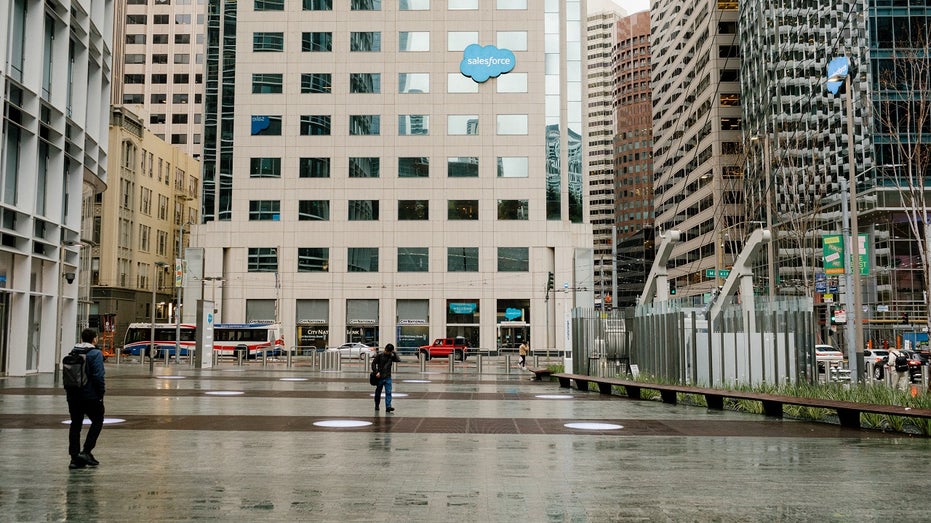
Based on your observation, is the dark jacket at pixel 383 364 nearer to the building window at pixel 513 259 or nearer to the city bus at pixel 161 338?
the city bus at pixel 161 338

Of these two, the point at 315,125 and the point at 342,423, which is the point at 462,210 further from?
the point at 342,423

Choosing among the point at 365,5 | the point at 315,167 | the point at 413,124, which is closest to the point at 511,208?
the point at 413,124

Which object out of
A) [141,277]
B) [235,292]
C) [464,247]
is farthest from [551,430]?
[141,277]

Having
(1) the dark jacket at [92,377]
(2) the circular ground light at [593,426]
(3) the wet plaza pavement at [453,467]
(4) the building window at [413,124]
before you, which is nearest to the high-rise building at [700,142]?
(4) the building window at [413,124]

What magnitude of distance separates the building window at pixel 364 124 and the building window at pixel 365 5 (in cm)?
882

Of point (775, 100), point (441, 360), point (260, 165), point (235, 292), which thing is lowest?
point (441, 360)

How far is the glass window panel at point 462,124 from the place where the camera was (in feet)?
217

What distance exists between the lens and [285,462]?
10.5 meters

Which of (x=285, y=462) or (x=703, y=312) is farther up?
(x=703, y=312)

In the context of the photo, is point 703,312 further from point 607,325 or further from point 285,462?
point 285,462

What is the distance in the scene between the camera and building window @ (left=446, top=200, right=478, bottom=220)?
65688 millimetres

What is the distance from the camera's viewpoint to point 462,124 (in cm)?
6638

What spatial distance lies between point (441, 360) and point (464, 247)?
11.3m

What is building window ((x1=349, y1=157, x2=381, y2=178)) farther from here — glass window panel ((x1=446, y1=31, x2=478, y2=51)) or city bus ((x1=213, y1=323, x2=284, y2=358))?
city bus ((x1=213, y1=323, x2=284, y2=358))
